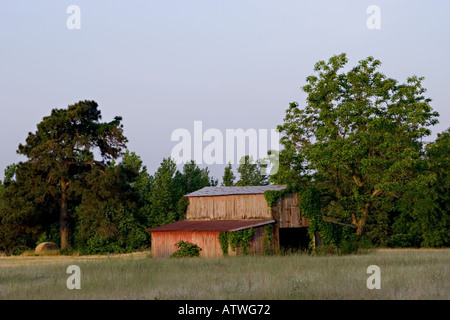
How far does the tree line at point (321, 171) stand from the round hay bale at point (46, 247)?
3.45ft

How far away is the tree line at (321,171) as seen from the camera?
5558 cm

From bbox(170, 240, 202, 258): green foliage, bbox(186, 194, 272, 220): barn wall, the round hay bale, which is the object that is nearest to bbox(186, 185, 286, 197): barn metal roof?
bbox(186, 194, 272, 220): barn wall

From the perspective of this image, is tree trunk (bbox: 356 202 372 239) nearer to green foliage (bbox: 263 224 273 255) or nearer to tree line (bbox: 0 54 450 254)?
tree line (bbox: 0 54 450 254)

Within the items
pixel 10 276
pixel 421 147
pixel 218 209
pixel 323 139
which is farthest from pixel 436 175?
pixel 10 276

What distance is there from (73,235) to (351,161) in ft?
96.2

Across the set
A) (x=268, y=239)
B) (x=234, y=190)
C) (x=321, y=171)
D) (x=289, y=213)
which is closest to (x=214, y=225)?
(x=268, y=239)

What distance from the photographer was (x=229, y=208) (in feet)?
159

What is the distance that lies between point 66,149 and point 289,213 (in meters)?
24.3

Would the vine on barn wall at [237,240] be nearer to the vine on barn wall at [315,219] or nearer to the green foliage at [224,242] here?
the green foliage at [224,242]

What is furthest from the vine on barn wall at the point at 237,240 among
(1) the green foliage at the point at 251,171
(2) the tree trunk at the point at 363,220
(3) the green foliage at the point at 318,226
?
(1) the green foliage at the point at 251,171

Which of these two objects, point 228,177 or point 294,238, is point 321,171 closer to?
point 294,238

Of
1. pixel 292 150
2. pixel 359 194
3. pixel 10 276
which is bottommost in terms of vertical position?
pixel 10 276
